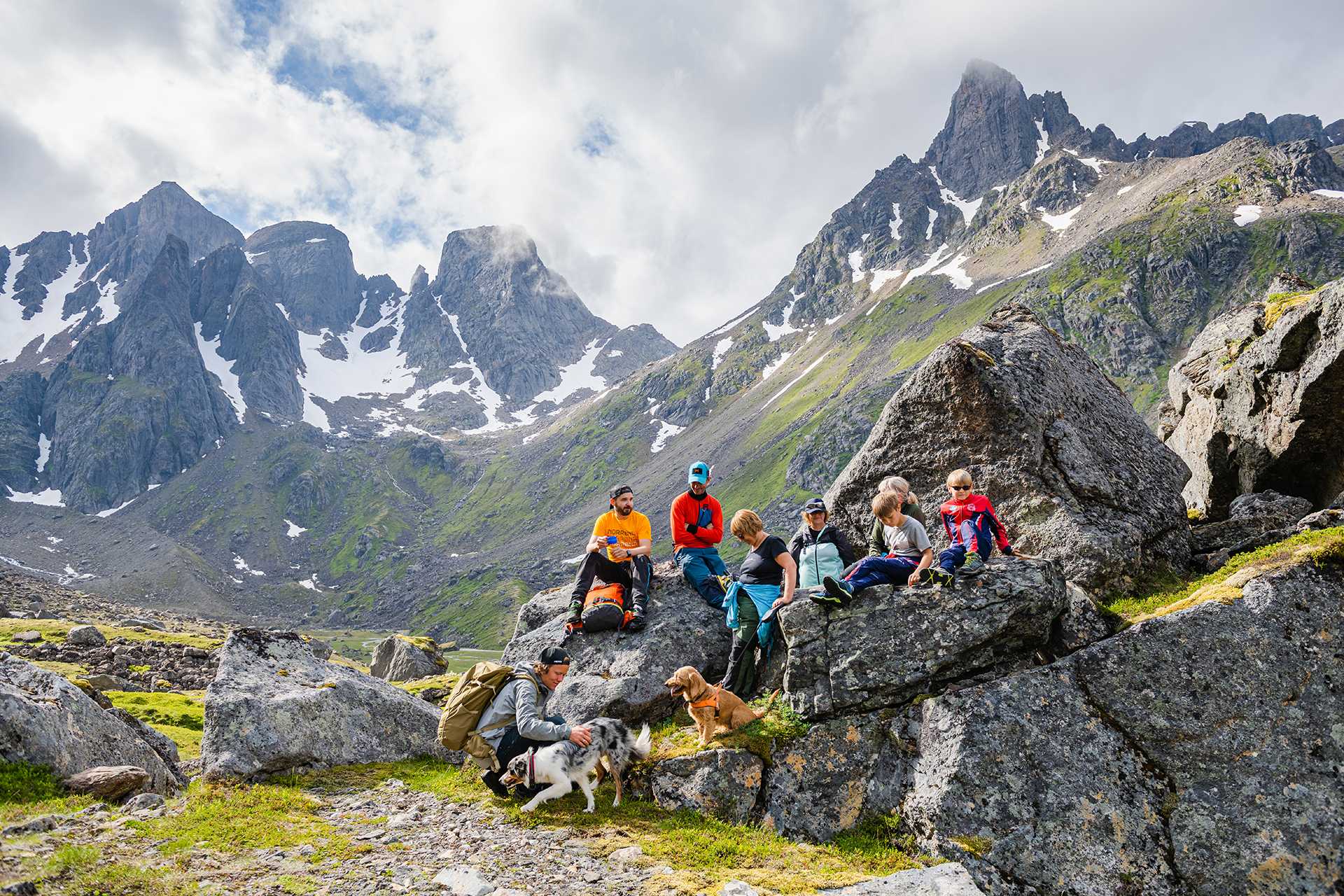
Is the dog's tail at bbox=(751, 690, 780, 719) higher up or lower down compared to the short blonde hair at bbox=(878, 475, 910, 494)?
lower down

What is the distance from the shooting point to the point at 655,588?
17.4 metres

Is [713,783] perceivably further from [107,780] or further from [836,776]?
[107,780]

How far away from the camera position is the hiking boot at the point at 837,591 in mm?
12133

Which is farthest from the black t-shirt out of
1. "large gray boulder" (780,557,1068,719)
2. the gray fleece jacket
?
the gray fleece jacket

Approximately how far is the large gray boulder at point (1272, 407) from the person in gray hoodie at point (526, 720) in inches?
898

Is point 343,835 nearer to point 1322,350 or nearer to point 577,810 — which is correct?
point 577,810

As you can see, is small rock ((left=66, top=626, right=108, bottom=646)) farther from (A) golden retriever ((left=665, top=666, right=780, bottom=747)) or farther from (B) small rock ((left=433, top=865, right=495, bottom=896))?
(A) golden retriever ((left=665, top=666, right=780, bottom=747))

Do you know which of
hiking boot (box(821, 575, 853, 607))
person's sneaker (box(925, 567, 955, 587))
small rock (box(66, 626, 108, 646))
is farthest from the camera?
small rock (box(66, 626, 108, 646))

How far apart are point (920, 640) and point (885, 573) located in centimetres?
151

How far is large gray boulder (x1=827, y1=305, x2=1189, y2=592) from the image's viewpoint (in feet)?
50.2

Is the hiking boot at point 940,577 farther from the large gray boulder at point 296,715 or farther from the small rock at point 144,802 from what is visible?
the small rock at point 144,802

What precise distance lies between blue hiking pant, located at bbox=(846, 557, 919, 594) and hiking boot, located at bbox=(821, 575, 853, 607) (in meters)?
0.26

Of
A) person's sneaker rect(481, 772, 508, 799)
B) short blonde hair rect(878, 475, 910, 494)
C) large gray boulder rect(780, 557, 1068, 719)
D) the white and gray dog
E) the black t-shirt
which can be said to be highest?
short blonde hair rect(878, 475, 910, 494)

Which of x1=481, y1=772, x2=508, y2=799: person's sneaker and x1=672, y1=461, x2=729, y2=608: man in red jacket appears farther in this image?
x1=672, y1=461, x2=729, y2=608: man in red jacket
